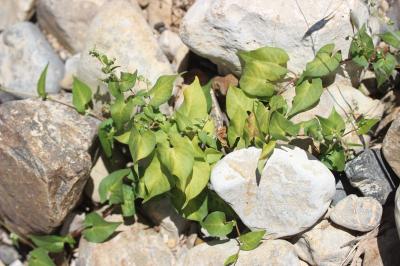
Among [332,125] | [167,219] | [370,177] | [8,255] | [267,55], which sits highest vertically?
[267,55]

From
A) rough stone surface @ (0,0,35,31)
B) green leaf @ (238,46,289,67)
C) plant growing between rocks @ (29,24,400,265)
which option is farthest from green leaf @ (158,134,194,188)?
rough stone surface @ (0,0,35,31)

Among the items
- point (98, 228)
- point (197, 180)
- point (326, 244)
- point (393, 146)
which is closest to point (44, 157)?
point (98, 228)

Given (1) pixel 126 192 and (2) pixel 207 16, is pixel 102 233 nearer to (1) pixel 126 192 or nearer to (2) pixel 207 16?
(1) pixel 126 192

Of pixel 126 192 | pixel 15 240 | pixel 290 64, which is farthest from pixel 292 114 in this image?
pixel 15 240

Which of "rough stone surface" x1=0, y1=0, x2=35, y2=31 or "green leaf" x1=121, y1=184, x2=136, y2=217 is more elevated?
"rough stone surface" x1=0, y1=0, x2=35, y2=31

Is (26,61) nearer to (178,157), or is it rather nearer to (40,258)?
(40,258)

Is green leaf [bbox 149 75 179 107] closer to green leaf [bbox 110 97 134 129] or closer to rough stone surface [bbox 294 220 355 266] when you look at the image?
green leaf [bbox 110 97 134 129]
